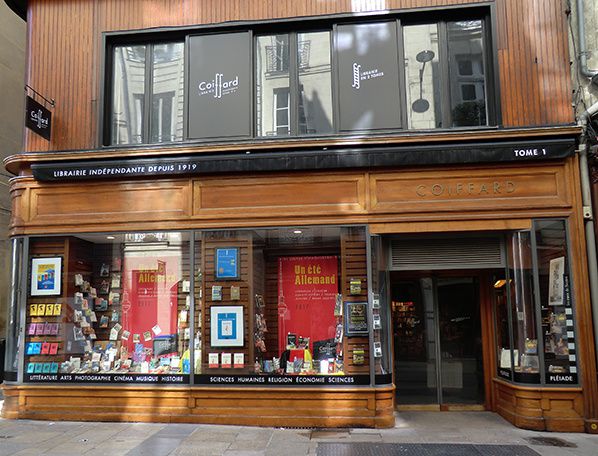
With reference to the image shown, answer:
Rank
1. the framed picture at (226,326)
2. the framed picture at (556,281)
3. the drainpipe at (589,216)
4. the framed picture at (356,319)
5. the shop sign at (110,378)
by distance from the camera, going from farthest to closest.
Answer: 1. the framed picture at (226,326)
2. the shop sign at (110,378)
3. the framed picture at (356,319)
4. the framed picture at (556,281)
5. the drainpipe at (589,216)

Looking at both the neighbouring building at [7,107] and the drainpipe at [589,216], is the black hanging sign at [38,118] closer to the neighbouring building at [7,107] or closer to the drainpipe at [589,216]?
the neighbouring building at [7,107]

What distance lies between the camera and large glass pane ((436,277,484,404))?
920 centimetres

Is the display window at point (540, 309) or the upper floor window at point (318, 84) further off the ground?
the upper floor window at point (318, 84)

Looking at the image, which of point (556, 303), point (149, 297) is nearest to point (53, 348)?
point (149, 297)

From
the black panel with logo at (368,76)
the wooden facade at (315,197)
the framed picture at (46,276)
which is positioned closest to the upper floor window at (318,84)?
the black panel with logo at (368,76)

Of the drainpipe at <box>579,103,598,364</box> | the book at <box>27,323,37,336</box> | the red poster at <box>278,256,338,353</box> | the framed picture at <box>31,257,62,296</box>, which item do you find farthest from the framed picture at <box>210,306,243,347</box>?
the drainpipe at <box>579,103,598,364</box>

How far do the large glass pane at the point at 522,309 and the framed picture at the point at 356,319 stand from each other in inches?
91.7

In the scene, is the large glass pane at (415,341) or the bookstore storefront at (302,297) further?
the large glass pane at (415,341)

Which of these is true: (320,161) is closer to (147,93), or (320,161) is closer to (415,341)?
(147,93)

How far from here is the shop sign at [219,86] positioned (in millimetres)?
9078

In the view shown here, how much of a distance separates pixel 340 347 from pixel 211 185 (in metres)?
3.30

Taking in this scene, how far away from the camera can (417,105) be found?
8.86m

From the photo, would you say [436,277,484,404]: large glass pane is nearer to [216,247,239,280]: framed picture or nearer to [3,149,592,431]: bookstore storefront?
[3,149,592,431]: bookstore storefront

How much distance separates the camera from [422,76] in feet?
29.3
